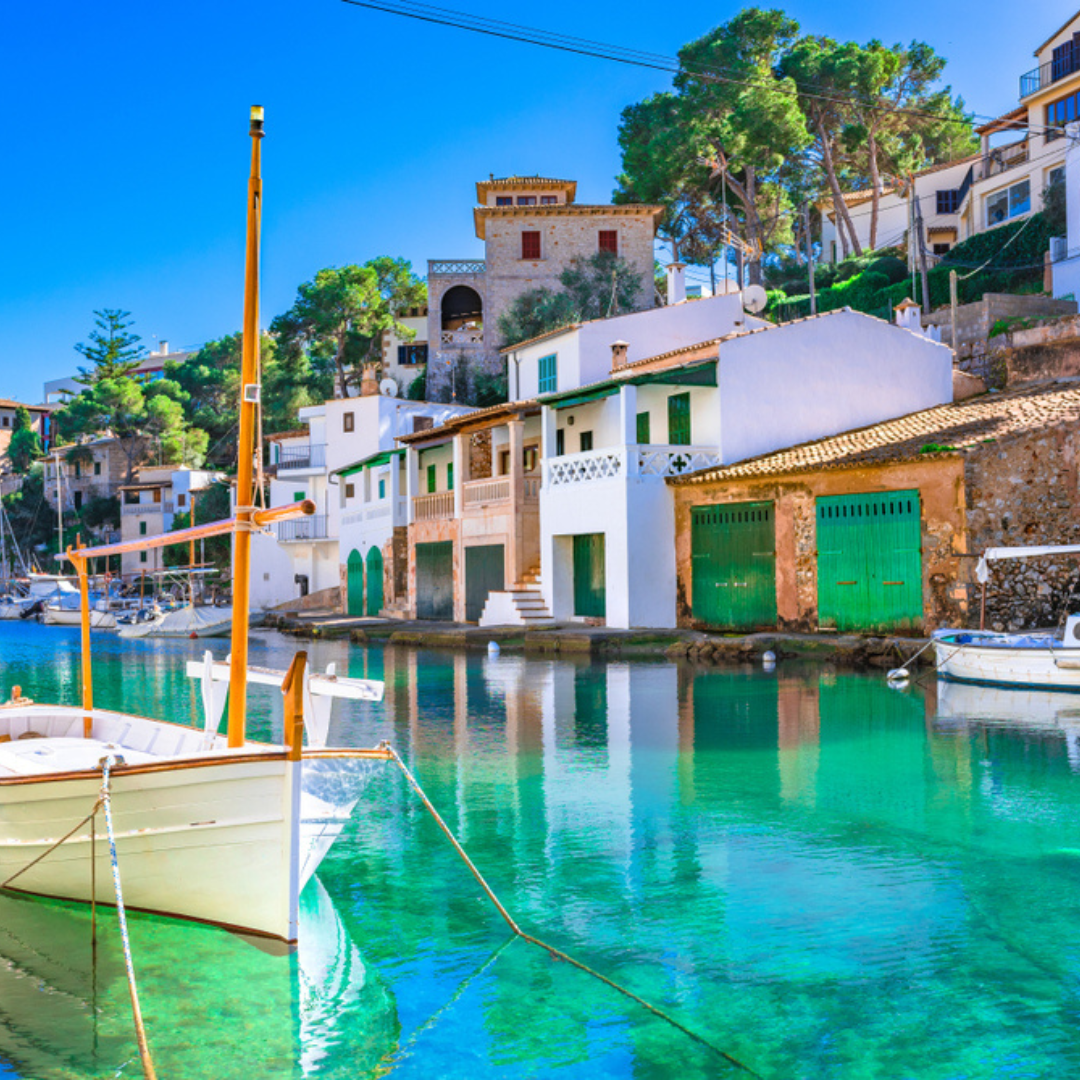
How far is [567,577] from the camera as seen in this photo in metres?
28.1

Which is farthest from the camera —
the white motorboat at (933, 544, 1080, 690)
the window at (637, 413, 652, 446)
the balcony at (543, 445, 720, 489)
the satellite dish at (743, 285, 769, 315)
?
the satellite dish at (743, 285, 769, 315)

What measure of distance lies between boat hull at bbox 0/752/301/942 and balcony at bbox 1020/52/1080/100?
44.4 meters

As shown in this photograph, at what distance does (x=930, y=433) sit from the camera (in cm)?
2278

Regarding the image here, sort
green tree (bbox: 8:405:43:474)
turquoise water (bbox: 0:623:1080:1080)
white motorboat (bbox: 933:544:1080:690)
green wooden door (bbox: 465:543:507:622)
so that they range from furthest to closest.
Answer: green tree (bbox: 8:405:43:474)
green wooden door (bbox: 465:543:507:622)
white motorboat (bbox: 933:544:1080:690)
turquoise water (bbox: 0:623:1080:1080)

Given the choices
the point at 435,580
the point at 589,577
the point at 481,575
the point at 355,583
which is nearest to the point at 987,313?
the point at 589,577

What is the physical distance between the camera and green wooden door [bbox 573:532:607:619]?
2688 cm

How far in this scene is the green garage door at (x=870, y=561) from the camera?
21094 millimetres

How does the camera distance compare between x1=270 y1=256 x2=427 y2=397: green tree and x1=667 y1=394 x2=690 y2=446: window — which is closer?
x1=667 y1=394 x2=690 y2=446: window

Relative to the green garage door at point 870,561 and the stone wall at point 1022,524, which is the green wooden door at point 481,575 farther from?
the stone wall at point 1022,524

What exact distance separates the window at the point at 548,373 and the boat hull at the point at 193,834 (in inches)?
1079

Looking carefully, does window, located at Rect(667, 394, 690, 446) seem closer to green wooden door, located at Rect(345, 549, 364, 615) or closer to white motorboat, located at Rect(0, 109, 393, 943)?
green wooden door, located at Rect(345, 549, 364, 615)

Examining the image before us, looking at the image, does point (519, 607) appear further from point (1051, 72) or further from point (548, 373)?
point (1051, 72)

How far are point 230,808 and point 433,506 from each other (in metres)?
28.1

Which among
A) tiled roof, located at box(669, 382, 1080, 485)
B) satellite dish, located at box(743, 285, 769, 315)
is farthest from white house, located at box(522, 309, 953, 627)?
satellite dish, located at box(743, 285, 769, 315)
